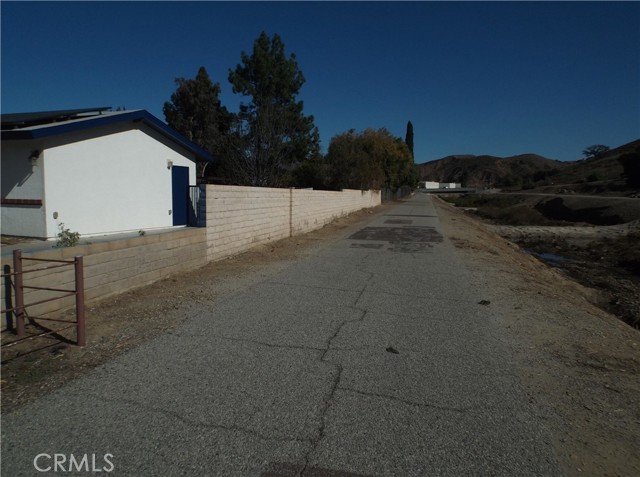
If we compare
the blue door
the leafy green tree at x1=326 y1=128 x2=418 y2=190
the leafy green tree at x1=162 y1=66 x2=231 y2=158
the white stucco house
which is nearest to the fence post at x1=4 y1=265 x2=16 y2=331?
the white stucco house

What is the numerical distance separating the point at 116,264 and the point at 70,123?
424 cm

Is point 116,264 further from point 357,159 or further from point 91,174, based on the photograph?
point 357,159

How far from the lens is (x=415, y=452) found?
10.4 feet

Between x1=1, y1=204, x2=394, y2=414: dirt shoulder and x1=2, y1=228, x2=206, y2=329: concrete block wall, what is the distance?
19cm

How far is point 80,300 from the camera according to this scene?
492 cm

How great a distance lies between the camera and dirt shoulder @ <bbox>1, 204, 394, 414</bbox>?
13.8ft

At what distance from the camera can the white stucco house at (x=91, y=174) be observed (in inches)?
376

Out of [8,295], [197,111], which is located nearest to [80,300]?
[8,295]

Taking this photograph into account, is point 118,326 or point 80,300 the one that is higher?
point 80,300

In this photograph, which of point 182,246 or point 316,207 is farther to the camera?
point 316,207

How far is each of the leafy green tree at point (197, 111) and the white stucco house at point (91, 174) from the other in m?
22.4

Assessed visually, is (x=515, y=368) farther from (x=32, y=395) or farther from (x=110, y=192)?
(x=110, y=192)

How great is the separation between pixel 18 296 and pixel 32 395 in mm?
1636

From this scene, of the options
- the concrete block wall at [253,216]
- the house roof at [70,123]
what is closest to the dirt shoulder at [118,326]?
the concrete block wall at [253,216]
